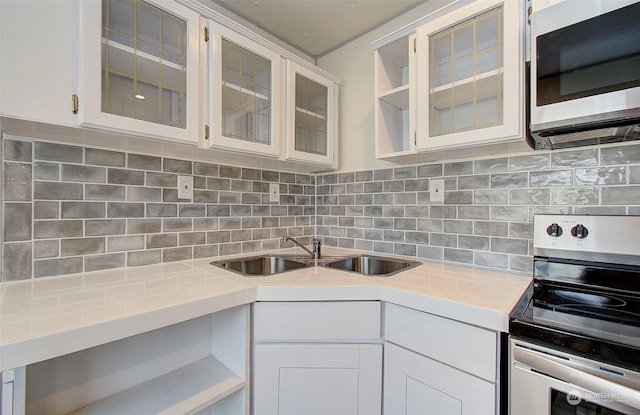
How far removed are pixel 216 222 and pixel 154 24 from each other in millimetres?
968

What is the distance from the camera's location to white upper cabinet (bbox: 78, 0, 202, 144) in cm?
101

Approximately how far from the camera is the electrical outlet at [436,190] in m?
1.58

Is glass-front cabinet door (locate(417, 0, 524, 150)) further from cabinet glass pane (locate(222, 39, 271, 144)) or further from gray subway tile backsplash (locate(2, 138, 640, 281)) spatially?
cabinet glass pane (locate(222, 39, 271, 144))

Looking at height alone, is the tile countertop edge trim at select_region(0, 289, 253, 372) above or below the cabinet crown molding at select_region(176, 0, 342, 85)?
below

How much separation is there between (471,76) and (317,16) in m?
1.04

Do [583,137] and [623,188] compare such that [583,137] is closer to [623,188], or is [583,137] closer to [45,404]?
[623,188]

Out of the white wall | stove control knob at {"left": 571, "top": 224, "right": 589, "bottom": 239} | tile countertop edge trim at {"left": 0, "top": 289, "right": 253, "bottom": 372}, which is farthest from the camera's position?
the white wall

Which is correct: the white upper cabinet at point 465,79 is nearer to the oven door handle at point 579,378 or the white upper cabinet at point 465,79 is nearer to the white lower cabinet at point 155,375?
the oven door handle at point 579,378

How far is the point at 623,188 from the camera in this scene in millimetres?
1098

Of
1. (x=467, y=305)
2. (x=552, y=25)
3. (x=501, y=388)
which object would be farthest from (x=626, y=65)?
(x=501, y=388)

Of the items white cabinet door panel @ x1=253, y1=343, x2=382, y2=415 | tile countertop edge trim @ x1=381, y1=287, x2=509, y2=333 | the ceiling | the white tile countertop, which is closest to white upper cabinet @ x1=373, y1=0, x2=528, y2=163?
the ceiling

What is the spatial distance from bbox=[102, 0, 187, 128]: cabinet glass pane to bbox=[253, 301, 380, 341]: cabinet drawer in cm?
90

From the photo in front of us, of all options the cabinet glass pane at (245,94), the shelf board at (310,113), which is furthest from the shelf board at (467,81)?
the cabinet glass pane at (245,94)

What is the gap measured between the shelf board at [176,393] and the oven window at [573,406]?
3.24ft
